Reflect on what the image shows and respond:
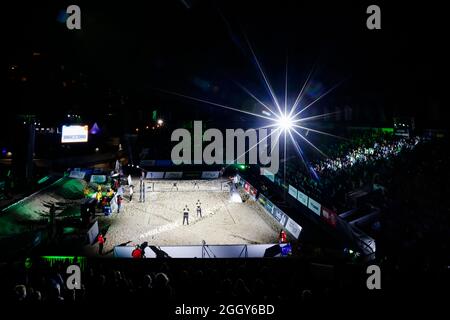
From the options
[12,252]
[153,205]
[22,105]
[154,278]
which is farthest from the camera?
[22,105]

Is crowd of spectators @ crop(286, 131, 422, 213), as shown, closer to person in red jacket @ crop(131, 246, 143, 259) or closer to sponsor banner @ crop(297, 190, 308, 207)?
sponsor banner @ crop(297, 190, 308, 207)

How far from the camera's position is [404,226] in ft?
48.5

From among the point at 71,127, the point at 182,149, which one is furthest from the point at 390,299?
the point at 182,149

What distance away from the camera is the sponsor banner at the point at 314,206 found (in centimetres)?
1880

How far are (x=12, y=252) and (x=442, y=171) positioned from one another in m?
23.7

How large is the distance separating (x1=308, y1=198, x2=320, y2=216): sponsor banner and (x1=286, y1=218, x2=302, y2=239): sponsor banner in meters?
1.97

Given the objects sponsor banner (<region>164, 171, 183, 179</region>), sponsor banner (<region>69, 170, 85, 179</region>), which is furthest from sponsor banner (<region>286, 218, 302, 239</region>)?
sponsor banner (<region>69, 170, 85, 179</region>)

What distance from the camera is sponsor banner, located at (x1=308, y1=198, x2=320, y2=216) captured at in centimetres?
1880

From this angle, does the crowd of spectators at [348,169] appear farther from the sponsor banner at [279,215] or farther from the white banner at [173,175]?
→ the white banner at [173,175]

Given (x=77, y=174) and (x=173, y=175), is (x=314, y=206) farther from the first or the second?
(x=77, y=174)

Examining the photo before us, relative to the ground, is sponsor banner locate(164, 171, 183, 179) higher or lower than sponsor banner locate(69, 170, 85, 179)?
lower

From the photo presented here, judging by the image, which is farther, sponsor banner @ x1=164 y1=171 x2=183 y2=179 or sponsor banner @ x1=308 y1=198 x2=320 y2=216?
sponsor banner @ x1=164 y1=171 x2=183 y2=179
